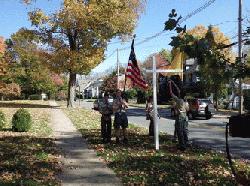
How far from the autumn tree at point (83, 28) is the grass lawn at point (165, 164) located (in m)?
29.6

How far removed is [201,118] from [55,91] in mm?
67551

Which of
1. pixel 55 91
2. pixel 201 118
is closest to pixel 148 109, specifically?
pixel 201 118

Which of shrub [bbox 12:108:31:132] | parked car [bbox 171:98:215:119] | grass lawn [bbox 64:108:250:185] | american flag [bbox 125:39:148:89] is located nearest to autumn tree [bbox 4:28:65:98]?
parked car [bbox 171:98:215:119]

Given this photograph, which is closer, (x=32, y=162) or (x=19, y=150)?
(x=32, y=162)

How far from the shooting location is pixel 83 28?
47188mm

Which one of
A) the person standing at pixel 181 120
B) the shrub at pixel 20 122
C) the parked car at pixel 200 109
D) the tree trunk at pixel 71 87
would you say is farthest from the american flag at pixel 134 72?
the tree trunk at pixel 71 87

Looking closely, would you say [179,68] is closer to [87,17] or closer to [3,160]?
[3,160]

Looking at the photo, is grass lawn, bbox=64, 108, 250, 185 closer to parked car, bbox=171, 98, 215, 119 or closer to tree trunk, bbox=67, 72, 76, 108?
parked car, bbox=171, 98, 215, 119

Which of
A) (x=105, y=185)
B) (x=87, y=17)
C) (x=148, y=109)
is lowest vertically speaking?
(x=105, y=185)

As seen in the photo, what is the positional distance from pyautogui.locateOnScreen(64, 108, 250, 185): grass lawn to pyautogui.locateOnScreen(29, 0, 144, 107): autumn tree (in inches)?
1165

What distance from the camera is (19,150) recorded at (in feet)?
50.9

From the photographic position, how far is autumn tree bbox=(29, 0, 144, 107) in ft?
153

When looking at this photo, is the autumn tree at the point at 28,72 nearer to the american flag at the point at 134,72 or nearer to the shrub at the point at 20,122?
the shrub at the point at 20,122

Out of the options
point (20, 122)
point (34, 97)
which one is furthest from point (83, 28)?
point (34, 97)
